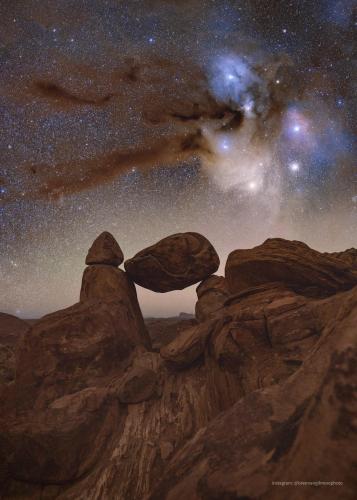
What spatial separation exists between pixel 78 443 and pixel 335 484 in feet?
18.6

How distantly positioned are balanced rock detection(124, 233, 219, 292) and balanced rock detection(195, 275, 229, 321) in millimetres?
484

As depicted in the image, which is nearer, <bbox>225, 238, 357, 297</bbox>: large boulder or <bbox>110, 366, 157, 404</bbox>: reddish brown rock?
<bbox>110, 366, 157, 404</bbox>: reddish brown rock

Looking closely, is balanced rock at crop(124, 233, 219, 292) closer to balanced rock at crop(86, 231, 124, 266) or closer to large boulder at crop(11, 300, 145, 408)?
balanced rock at crop(86, 231, 124, 266)

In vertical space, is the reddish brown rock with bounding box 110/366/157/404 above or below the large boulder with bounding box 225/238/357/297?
below

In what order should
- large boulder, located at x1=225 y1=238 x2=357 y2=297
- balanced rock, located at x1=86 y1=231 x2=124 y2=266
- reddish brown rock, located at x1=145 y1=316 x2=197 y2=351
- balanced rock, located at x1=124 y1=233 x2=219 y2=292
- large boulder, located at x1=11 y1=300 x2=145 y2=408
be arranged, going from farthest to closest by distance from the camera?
balanced rock, located at x1=86 y1=231 x2=124 y2=266, balanced rock, located at x1=124 y1=233 x2=219 y2=292, reddish brown rock, located at x1=145 y1=316 x2=197 y2=351, large boulder, located at x1=225 y1=238 x2=357 y2=297, large boulder, located at x1=11 y1=300 x2=145 y2=408

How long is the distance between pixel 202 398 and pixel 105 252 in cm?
893

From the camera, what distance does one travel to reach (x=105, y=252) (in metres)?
13.4

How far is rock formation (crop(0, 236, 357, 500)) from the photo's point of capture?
3037 mm

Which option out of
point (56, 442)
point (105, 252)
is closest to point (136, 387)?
point (56, 442)

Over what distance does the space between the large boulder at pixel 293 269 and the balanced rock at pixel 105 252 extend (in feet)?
22.3

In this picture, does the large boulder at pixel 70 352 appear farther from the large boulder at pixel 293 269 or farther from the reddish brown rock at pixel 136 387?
the large boulder at pixel 293 269

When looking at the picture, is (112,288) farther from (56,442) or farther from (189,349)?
(56,442)

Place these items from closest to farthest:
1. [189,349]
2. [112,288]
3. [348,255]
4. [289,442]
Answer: [289,442] → [189,349] → [348,255] → [112,288]

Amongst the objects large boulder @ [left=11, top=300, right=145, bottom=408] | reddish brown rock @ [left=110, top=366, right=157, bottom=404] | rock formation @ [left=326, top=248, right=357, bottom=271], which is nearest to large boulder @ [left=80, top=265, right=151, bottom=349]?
large boulder @ [left=11, top=300, right=145, bottom=408]
